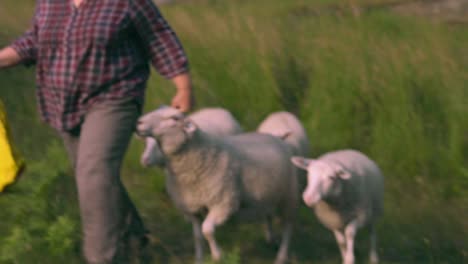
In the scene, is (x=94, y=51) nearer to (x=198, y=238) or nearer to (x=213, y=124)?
(x=198, y=238)

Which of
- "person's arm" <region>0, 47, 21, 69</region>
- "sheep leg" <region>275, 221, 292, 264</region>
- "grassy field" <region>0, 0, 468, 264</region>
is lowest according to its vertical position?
"grassy field" <region>0, 0, 468, 264</region>

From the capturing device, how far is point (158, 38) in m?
4.46

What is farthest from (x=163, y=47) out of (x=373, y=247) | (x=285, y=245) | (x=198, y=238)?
(x=373, y=247)

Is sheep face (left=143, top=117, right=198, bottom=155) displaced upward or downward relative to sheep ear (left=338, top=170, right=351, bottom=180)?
upward

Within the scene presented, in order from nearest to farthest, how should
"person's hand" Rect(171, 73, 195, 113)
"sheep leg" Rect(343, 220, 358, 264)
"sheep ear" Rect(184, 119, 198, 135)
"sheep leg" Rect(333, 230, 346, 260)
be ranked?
"person's hand" Rect(171, 73, 195, 113) → "sheep ear" Rect(184, 119, 198, 135) → "sheep leg" Rect(343, 220, 358, 264) → "sheep leg" Rect(333, 230, 346, 260)

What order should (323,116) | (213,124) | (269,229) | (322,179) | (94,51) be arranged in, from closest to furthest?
1. (94,51)
2. (322,179)
3. (269,229)
4. (213,124)
5. (323,116)

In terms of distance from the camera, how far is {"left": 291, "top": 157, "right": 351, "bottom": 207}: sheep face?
15.8 ft

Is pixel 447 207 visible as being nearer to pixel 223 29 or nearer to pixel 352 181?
pixel 352 181

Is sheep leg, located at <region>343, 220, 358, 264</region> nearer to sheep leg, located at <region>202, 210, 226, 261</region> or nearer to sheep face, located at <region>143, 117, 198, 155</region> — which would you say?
sheep leg, located at <region>202, 210, 226, 261</region>

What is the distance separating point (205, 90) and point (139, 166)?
47.5 inches

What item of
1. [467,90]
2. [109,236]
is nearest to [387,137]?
[467,90]

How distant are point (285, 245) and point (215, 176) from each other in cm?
72

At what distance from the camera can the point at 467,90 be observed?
23.4ft

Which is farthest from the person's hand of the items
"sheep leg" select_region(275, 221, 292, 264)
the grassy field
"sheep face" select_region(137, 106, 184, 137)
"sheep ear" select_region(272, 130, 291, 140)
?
"sheep ear" select_region(272, 130, 291, 140)
